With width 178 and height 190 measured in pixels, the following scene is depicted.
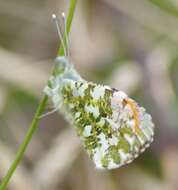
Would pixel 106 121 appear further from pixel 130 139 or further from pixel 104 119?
pixel 130 139

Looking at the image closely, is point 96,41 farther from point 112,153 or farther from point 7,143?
point 112,153

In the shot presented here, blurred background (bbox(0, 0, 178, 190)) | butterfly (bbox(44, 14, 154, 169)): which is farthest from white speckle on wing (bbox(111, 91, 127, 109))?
blurred background (bbox(0, 0, 178, 190))

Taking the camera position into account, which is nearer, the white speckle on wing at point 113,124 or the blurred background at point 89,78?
the white speckle on wing at point 113,124

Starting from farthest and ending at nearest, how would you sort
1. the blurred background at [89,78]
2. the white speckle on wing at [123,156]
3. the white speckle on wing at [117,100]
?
the blurred background at [89,78]
the white speckle on wing at [117,100]
the white speckle on wing at [123,156]

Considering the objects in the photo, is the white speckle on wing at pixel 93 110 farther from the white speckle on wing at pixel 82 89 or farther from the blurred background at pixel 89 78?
the blurred background at pixel 89 78

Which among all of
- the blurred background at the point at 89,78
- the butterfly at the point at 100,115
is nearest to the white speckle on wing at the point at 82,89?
the butterfly at the point at 100,115

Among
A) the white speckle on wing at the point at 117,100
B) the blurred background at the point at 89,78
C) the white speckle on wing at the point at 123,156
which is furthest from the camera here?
the blurred background at the point at 89,78

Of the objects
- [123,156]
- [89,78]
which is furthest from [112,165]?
[89,78]

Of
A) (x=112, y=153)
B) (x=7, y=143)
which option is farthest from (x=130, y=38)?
(x=112, y=153)
